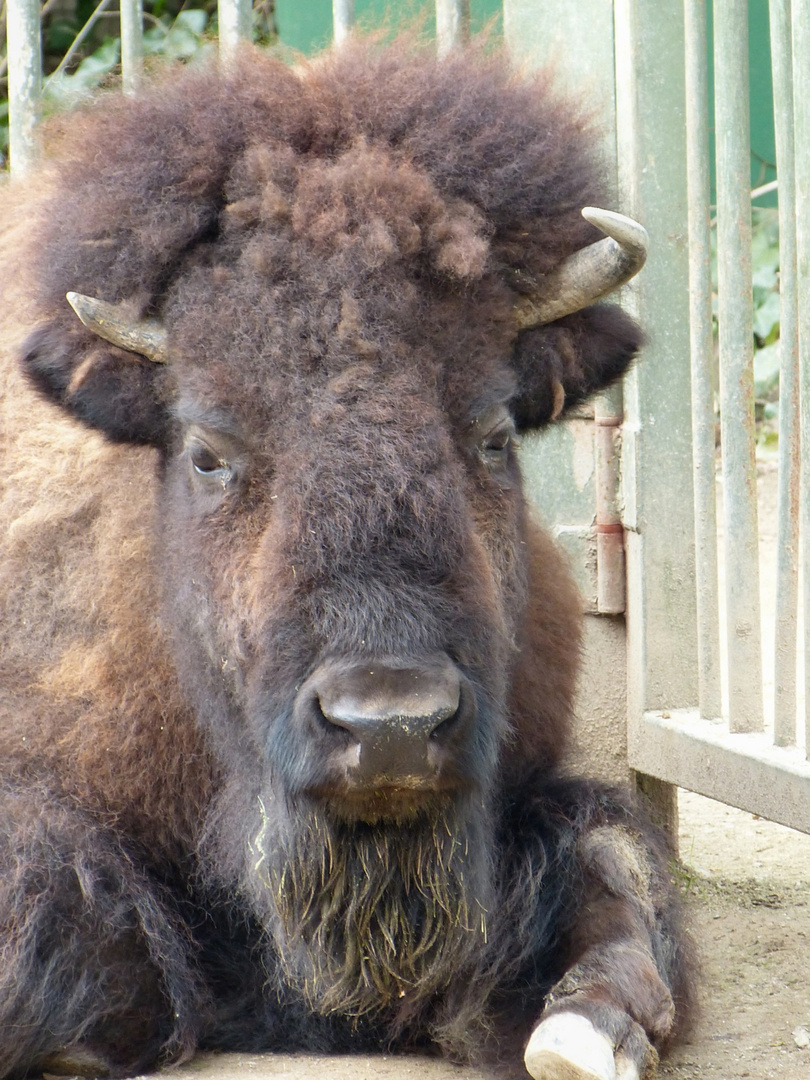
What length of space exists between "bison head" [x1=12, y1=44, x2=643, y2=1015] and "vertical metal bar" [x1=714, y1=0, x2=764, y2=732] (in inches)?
23.9

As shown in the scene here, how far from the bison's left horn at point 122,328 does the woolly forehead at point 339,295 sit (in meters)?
0.05

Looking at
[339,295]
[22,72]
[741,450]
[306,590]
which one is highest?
[22,72]

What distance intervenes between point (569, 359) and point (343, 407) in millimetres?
793

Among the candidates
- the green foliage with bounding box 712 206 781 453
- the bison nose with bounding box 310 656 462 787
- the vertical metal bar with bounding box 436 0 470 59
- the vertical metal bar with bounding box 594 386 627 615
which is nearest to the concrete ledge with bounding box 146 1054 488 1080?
the bison nose with bounding box 310 656 462 787

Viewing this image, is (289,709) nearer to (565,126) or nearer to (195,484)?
(195,484)

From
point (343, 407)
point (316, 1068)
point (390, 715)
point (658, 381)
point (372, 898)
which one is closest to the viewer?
point (390, 715)

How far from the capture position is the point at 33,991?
297cm

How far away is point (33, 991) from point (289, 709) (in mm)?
958

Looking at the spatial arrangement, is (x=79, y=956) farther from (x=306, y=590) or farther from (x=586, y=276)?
(x=586, y=276)

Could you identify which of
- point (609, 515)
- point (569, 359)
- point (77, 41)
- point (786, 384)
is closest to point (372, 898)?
point (569, 359)

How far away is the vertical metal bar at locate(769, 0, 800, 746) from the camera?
351 cm

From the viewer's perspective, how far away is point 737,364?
390cm

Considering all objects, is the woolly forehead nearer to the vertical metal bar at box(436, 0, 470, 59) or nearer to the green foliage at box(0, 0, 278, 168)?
the vertical metal bar at box(436, 0, 470, 59)

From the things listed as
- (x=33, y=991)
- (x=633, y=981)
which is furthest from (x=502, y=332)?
(x=33, y=991)
